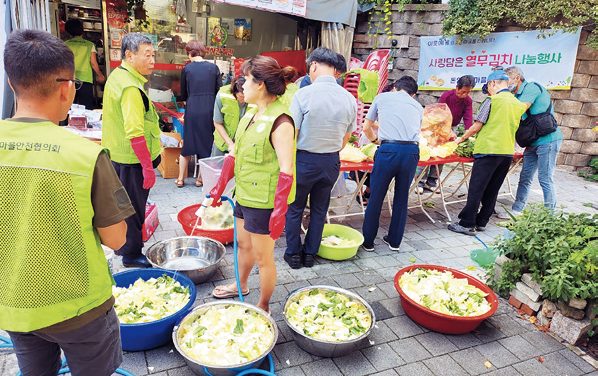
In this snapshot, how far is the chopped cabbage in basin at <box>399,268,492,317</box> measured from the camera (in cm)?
315

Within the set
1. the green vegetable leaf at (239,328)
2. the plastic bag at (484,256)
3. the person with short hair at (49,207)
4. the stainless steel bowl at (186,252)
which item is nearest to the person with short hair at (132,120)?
the stainless steel bowl at (186,252)

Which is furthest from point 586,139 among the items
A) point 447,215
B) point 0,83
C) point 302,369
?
point 0,83

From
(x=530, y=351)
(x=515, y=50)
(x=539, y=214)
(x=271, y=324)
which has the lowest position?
(x=530, y=351)

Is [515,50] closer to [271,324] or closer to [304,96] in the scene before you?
[304,96]

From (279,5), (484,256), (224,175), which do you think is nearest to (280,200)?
(224,175)

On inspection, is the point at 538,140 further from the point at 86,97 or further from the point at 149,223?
the point at 86,97

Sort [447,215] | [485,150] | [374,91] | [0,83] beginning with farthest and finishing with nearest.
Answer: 1. [374,91]
2. [447,215]
3. [485,150]
4. [0,83]

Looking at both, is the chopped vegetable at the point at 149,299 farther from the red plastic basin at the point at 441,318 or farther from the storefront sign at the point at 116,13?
the storefront sign at the point at 116,13

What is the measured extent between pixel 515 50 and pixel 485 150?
481 centimetres

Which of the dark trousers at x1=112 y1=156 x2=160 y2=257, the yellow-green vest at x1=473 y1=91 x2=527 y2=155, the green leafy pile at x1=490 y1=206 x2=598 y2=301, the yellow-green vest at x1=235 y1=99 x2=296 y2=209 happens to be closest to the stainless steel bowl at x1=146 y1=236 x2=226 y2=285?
the dark trousers at x1=112 y1=156 x2=160 y2=257

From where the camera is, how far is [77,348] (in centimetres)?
154

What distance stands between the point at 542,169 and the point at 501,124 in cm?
114

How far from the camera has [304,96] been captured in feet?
12.1

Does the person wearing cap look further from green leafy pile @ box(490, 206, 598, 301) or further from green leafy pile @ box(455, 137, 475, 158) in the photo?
green leafy pile @ box(490, 206, 598, 301)
